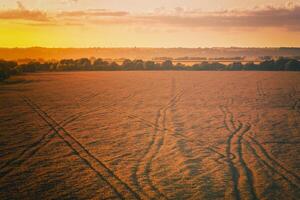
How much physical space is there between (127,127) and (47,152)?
5.05 metres

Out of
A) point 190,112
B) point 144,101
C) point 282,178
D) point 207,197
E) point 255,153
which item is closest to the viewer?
point 207,197

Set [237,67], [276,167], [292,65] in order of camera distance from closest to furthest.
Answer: [276,167] → [292,65] → [237,67]

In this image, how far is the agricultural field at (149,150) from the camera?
916 centimetres

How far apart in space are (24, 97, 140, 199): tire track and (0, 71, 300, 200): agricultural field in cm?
3

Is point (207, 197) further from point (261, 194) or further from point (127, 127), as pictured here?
point (127, 127)

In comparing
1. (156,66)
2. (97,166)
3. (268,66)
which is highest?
(268,66)

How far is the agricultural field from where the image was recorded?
916cm

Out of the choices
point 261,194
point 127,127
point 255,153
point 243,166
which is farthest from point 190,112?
point 261,194

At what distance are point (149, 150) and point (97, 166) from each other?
247cm

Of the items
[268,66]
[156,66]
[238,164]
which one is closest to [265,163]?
[238,164]

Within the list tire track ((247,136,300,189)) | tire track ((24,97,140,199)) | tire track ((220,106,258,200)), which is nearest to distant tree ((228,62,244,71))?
tire track ((220,106,258,200))

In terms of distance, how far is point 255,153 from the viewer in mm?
12273

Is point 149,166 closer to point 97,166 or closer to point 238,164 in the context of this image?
point 97,166

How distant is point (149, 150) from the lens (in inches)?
497
